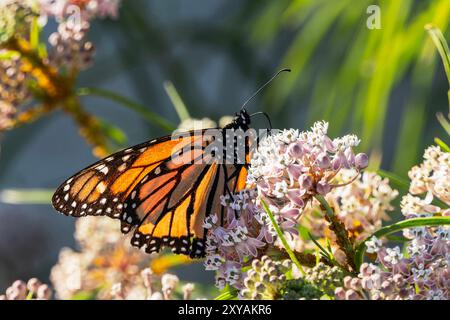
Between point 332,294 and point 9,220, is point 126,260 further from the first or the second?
point 9,220

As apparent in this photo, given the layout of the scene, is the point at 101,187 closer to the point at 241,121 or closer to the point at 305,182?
the point at 241,121

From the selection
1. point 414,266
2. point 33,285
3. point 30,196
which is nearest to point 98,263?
point 30,196

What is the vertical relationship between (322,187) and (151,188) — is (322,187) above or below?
below

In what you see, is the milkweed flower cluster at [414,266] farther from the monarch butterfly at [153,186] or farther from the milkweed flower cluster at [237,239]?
the monarch butterfly at [153,186]

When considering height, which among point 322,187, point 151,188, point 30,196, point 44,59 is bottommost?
point 322,187

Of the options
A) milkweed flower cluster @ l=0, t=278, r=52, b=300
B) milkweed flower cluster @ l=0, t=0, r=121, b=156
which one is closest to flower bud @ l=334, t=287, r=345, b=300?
milkweed flower cluster @ l=0, t=278, r=52, b=300

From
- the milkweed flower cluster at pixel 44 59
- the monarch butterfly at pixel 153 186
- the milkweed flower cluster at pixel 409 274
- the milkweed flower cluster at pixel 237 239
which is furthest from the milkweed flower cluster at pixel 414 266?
the milkweed flower cluster at pixel 44 59

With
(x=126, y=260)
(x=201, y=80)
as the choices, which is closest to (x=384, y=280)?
(x=126, y=260)
